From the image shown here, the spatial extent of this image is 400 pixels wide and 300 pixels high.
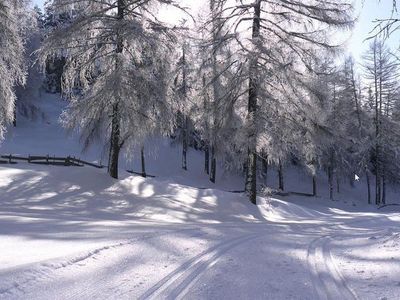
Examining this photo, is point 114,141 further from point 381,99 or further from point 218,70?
point 381,99

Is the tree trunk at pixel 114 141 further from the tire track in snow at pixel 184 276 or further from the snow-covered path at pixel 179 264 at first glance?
the tire track in snow at pixel 184 276

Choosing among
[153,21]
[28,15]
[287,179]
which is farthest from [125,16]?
[287,179]

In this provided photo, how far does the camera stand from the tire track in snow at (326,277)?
17.6ft

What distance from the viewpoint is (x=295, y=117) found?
19.0 meters

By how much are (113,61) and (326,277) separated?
14023 millimetres

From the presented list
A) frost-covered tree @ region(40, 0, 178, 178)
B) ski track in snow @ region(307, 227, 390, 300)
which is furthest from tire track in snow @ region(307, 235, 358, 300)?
frost-covered tree @ region(40, 0, 178, 178)

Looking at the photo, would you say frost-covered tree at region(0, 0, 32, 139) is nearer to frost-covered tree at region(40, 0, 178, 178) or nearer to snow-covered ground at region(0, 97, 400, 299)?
frost-covered tree at region(40, 0, 178, 178)

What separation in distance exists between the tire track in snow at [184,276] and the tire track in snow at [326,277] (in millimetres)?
1477

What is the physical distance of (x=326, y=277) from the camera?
20.4ft

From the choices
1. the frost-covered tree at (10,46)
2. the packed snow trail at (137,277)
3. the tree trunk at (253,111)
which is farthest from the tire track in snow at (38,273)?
the tree trunk at (253,111)

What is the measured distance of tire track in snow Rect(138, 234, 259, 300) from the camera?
16.5 ft

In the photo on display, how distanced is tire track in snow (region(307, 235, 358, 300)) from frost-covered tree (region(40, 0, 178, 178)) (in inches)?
419

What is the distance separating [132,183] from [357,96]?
1080 inches

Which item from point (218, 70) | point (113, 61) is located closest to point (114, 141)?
point (113, 61)
